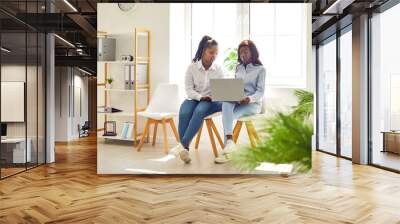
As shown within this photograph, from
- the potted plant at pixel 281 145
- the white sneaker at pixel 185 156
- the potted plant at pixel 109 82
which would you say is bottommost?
the white sneaker at pixel 185 156

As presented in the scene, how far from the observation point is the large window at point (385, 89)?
229 inches

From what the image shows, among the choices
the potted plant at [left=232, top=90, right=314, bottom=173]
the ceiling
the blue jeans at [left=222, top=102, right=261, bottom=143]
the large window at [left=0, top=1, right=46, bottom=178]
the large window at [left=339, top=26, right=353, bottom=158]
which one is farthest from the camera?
the large window at [left=339, top=26, right=353, bottom=158]

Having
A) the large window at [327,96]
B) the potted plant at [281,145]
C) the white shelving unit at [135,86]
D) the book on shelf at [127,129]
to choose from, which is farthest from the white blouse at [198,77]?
the large window at [327,96]

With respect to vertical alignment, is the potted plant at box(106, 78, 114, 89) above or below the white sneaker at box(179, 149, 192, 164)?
above

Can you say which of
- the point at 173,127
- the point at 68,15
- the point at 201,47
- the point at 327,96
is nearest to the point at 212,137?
the point at 173,127

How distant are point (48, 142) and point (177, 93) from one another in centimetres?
328

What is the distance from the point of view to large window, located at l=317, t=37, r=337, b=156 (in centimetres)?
824

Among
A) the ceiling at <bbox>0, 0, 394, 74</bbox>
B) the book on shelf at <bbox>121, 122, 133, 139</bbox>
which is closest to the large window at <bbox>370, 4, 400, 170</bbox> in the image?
the ceiling at <bbox>0, 0, 394, 74</bbox>

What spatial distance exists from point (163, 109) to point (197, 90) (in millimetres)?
606

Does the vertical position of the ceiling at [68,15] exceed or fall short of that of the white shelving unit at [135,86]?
it exceeds it

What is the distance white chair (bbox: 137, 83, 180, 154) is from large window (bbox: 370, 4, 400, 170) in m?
3.26

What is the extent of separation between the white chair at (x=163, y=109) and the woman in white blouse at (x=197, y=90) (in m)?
0.19

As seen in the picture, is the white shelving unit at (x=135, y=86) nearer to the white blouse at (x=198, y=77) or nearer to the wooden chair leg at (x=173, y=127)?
the wooden chair leg at (x=173, y=127)

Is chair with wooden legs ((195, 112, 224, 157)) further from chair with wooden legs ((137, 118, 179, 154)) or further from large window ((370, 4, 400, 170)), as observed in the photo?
large window ((370, 4, 400, 170))
